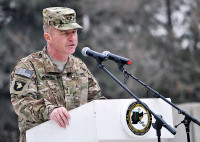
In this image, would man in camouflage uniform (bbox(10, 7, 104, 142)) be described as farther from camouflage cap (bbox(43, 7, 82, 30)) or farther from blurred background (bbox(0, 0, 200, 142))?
blurred background (bbox(0, 0, 200, 142))

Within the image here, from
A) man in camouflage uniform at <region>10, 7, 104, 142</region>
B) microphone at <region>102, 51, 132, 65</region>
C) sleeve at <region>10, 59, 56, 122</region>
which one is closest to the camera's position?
microphone at <region>102, 51, 132, 65</region>

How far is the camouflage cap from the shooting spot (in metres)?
3.91

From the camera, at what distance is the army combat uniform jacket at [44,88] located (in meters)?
3.59

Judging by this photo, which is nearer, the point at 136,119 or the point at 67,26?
the point at 136,119

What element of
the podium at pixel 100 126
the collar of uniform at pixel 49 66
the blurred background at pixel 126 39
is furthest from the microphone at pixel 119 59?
the blurred background at pixel 126 39

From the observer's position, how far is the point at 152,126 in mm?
3141

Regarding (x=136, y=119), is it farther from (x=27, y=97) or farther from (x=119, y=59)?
(x=27, y=97)

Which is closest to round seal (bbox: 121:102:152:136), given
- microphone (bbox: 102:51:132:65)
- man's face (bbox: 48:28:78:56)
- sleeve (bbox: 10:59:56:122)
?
microphone (bbox: 102:51:132:65)

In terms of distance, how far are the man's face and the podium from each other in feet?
2.56

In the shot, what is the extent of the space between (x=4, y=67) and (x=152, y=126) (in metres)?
12.3

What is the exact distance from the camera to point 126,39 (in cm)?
1556

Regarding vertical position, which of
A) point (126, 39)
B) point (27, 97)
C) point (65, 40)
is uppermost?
point (126, 39)

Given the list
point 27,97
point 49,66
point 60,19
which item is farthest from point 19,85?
point 60,19

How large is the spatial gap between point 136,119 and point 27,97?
0.91 m
